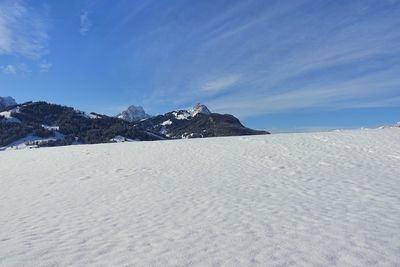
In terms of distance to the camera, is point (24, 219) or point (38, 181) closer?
point (24, 219)

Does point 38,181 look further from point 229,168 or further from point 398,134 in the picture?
point 398,134

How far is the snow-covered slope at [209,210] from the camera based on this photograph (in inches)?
343

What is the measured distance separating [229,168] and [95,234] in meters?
14.0

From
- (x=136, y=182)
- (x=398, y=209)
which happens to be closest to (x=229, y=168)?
(x=136, y=182)

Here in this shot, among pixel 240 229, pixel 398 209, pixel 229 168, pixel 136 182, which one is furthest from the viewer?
pixel 229 168

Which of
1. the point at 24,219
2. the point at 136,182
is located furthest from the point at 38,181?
the point at 24,219

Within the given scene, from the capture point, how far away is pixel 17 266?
8.11 m

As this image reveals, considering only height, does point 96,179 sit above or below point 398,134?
below

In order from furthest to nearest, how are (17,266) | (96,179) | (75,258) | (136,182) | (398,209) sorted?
(96,179), (136,182), (398,209), (75,258), (17,266)

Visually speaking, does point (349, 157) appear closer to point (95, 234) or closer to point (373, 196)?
point (373, 196)

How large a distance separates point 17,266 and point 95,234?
9.72ft

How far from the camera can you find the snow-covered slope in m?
8.71

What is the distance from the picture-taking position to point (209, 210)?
1369cm

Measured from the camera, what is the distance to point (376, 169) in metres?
21.7
